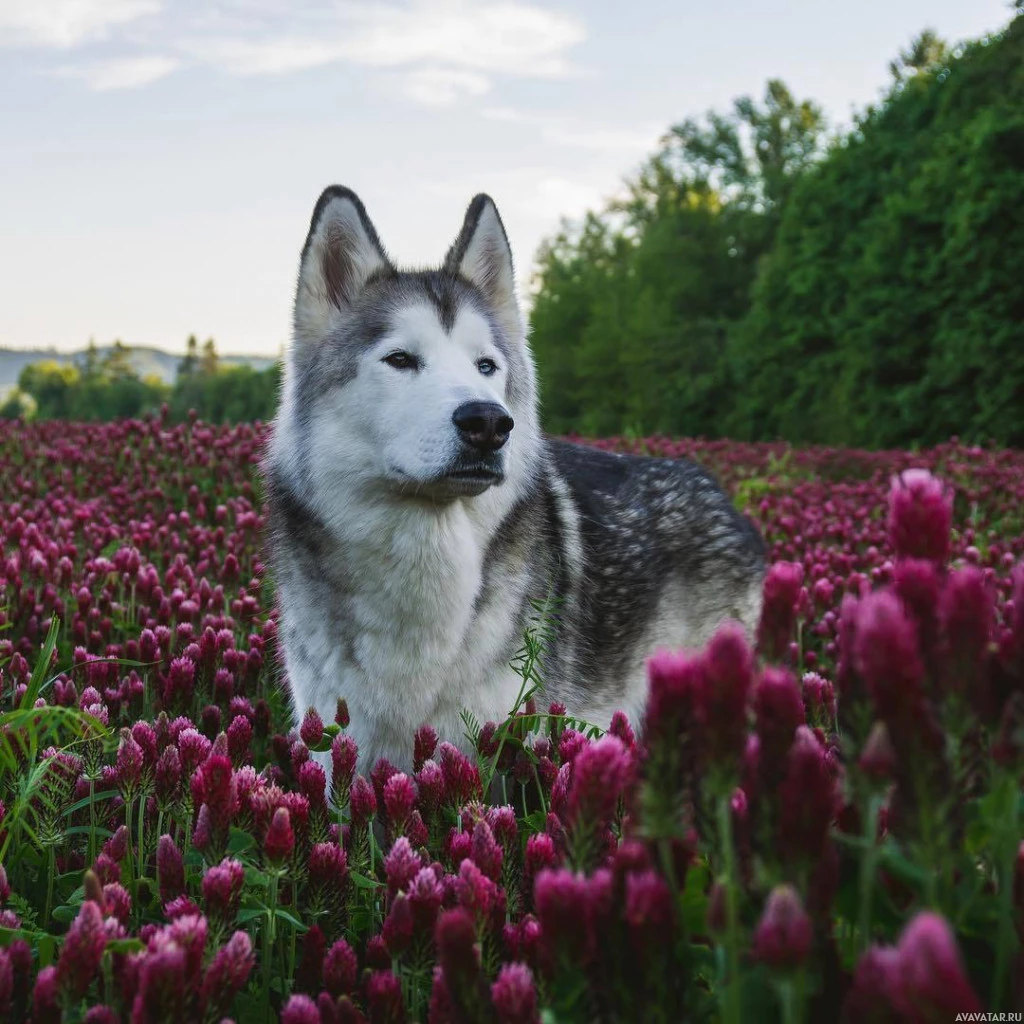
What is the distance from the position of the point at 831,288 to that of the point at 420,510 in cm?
2916

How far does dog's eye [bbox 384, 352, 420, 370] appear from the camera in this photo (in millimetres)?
4191

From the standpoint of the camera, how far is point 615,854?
163 cm

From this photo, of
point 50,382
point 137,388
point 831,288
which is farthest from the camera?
point 50,382

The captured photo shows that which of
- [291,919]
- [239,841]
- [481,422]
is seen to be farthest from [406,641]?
[291,919]

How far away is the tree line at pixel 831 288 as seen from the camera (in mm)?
23328

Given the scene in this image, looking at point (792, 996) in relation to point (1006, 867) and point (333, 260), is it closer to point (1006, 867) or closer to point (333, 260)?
point (1006, 867)

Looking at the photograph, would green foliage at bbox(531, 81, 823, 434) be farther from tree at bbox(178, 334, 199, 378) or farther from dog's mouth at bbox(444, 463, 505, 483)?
tree at bbox(178, 334, 199, 378)

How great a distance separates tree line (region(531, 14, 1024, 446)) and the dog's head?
16713mm

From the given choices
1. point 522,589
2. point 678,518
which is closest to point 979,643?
point 522,589

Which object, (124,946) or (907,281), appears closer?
(124,946)

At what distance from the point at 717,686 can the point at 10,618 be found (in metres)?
5.19

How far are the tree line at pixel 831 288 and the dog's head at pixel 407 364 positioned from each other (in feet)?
A: 54.8

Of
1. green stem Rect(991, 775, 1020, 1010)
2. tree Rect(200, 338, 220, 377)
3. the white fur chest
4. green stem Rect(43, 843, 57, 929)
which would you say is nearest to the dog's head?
the white fur chest

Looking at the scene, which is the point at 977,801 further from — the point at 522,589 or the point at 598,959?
the point at 522,589
